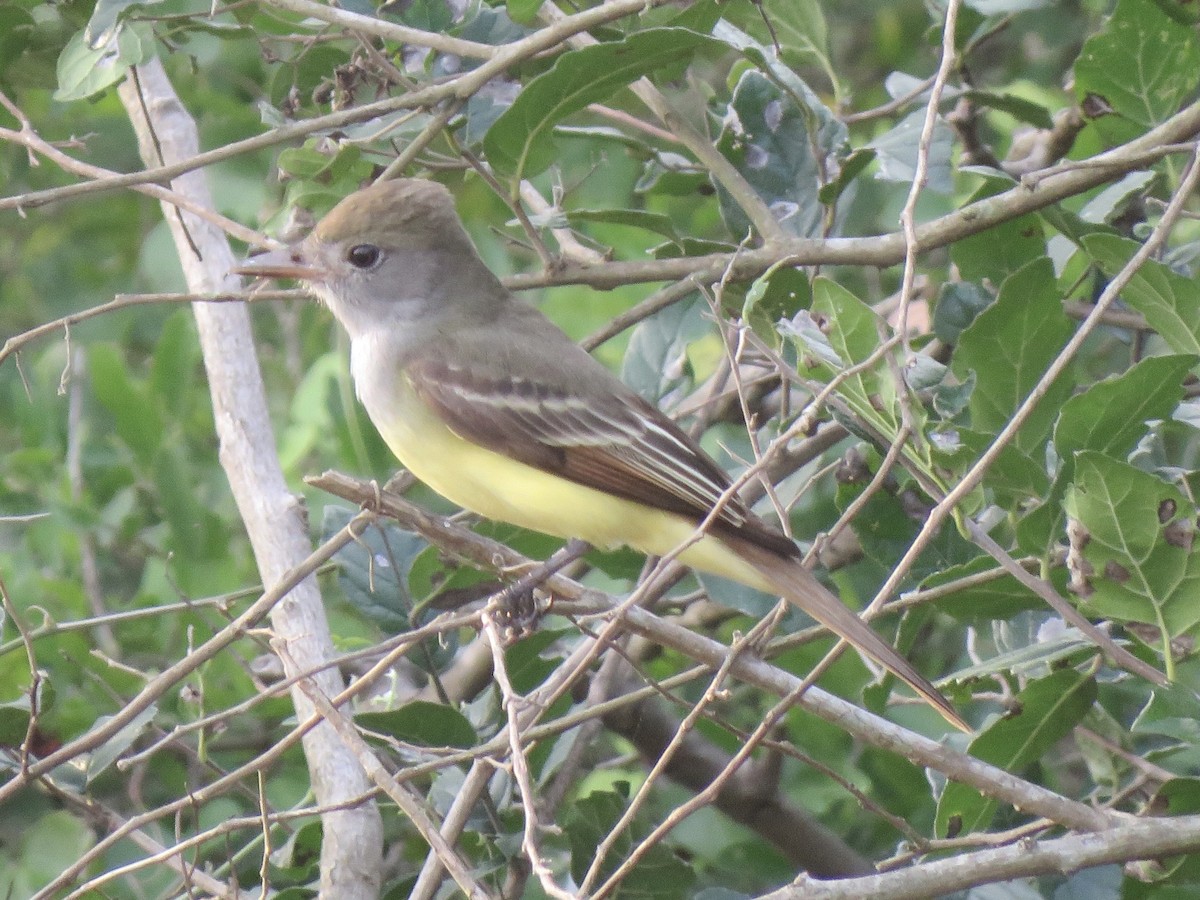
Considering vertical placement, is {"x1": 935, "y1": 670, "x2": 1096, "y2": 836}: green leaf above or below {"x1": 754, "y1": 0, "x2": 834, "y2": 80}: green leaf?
below

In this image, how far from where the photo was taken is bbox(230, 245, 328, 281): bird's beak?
4.18 meters

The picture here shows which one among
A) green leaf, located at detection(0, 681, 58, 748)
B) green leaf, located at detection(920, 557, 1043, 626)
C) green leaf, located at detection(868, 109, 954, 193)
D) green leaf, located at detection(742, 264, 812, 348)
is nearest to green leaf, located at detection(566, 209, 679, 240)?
green leaf, located at detection(742, 264, 812, 348)

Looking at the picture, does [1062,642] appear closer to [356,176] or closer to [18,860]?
[356,176]

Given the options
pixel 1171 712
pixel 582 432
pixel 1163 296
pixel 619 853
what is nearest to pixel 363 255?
pixel 582 432

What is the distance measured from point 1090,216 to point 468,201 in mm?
3147

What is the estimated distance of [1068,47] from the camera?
6477mm

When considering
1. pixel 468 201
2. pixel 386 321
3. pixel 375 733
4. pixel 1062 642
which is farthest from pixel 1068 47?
pixel 375 733

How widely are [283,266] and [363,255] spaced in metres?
0.27

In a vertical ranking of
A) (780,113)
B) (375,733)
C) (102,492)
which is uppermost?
(780,113)

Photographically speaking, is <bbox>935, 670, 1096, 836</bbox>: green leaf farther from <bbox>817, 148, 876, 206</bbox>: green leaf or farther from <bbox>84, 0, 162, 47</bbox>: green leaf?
<bbox>84, 0, 162, 47</bbox>: green leaf

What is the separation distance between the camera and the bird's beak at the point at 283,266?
418 centimetres

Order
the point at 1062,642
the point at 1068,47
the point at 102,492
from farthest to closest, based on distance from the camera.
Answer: the point at 1068,47 → the point at 102,492 → the point at 1062,642

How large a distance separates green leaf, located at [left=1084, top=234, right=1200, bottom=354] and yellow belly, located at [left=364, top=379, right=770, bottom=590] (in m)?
1.06

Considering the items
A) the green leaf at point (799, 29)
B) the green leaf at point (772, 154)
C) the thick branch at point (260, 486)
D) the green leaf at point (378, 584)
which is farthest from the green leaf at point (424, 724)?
the green leaf at point (799, 29)
